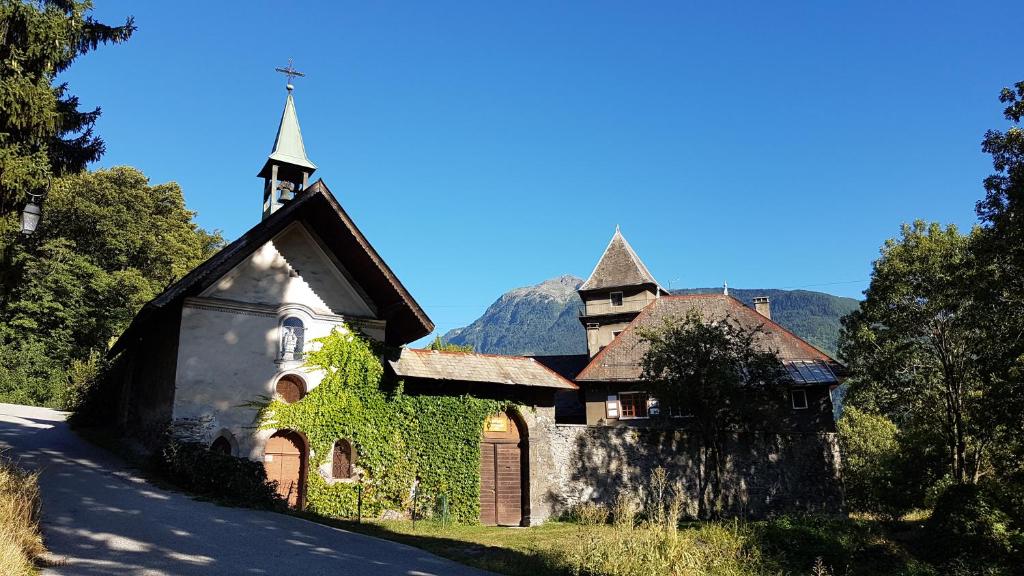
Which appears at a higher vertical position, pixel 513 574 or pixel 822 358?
pixel 822 358

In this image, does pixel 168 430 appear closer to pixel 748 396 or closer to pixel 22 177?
pixel 22 177

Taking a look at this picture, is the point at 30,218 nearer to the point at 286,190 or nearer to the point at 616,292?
A: the point at 286,190

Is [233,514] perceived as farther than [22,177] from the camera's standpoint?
Yes

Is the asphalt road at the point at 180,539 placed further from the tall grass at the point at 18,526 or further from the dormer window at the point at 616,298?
the dormer window at the point at 616,298

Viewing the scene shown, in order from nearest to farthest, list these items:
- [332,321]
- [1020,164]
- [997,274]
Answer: [1020,164] < [997,274] < [332,321]

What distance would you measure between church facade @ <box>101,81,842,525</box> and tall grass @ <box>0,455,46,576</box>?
7031mm

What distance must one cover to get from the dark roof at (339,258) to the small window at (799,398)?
744 inches

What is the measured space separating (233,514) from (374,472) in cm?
691

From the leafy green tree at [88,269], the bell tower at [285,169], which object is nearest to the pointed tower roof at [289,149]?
the bell tower at [285,169]

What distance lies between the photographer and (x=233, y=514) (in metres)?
13.8

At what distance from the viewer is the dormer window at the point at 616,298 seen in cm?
4703

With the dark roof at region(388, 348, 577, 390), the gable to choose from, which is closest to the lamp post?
the gable

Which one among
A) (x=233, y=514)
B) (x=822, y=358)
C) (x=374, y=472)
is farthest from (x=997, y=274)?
(x=233, y=514)

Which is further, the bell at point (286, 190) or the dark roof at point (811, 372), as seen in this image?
the dark roof at point (811, 372)
